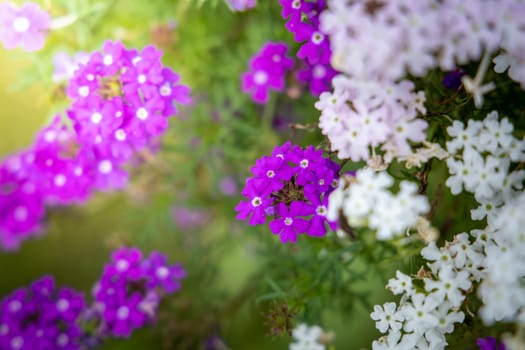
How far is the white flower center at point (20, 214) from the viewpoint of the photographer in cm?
231

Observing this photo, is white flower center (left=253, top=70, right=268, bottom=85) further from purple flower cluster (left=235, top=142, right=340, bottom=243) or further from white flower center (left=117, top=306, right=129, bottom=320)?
white flower center (left=117, top=306, right=129, bottom=320)

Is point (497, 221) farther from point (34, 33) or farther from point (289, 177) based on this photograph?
point (34, 33)

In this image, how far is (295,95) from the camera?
85.5 inches

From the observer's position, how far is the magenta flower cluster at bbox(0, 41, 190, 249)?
1660 mm

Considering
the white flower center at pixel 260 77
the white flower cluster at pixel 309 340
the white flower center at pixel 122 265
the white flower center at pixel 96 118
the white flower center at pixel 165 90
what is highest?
the white flower center at pixel 260 77

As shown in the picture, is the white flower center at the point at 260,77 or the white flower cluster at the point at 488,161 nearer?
the white flower cluster at the point at 488,161

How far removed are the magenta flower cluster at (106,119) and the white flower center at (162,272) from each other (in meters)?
0.41

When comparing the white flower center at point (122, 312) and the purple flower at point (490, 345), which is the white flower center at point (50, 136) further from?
the purple flower at point (490, 345)

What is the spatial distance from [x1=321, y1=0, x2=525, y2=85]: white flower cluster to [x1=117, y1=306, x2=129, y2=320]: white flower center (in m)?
1.27

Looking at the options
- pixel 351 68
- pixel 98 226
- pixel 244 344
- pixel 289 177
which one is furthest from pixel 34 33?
pixel 244 344

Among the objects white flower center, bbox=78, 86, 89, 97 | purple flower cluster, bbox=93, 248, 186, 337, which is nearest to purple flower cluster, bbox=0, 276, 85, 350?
purple flower cluster, bbox=93, 248, 186, 337

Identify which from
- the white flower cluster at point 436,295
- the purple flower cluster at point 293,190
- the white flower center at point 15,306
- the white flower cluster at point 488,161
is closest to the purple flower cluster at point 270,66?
the purple flower cluster at point 293,190

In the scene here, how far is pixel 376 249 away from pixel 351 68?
984mm

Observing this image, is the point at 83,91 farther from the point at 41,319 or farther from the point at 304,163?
the point at 41,319
